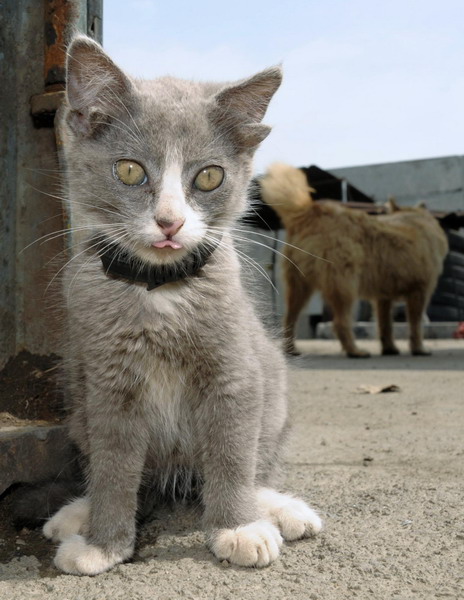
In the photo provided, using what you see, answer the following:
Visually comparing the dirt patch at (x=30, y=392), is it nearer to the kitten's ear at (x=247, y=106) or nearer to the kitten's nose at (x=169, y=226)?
the kitten's nose at (x=169, y=226)

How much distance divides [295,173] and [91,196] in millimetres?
5100

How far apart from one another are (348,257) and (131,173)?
5021 mm

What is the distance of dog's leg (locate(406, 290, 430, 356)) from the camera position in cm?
677

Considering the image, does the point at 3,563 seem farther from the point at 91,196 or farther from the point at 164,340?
the point at 91,196

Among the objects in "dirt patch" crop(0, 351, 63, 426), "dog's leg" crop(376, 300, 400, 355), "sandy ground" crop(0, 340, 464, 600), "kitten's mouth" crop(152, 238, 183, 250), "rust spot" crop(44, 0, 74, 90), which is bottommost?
"dog's leg" crop(376, 300, 400, 355)

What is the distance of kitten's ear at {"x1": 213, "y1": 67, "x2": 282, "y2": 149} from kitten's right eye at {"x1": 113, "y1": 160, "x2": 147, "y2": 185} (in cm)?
24

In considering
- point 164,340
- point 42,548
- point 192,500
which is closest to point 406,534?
point 192,500

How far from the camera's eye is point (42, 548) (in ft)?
5.64

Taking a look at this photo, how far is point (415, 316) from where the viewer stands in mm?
6855

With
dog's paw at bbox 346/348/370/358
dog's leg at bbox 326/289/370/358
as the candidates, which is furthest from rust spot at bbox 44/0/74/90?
dog's paw at bbox 346/348/370/358

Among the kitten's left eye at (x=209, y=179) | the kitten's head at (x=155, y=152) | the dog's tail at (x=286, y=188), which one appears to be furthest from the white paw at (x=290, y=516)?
the dog's tail at (x=286, y=188)

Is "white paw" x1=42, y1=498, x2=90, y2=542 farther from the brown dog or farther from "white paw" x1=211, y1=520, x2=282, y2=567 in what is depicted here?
the brown dog

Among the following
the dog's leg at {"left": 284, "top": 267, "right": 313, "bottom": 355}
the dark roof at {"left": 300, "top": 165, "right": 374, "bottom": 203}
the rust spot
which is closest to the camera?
the rust spot

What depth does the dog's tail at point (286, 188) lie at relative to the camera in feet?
21.1
